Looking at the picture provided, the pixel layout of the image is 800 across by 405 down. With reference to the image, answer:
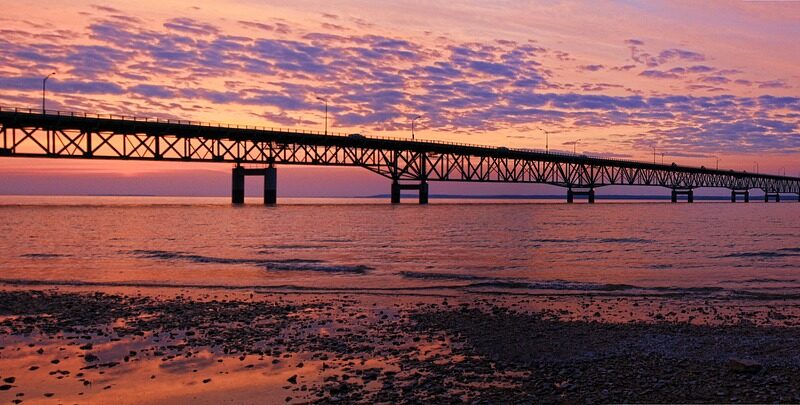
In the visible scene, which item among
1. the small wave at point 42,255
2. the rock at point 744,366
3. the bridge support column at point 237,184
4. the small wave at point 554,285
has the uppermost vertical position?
→ the bridge support column at point 237,184

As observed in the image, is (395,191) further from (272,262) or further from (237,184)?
(272,262)

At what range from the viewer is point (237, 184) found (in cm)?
13612

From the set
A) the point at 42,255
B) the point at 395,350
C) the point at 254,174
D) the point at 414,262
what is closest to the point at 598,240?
the point at 414,262

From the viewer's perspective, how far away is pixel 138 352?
438 inches

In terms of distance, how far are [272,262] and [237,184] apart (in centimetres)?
11139

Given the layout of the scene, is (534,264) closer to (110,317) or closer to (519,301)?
(519,301)

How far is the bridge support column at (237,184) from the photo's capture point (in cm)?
13157

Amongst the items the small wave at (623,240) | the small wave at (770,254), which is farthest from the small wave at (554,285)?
the small wave at (623,240)

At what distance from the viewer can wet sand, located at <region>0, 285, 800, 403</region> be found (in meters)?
8.83

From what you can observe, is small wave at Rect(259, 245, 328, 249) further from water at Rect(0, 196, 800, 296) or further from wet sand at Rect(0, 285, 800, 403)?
wet sand at Rect(0, 285, 800, 403)

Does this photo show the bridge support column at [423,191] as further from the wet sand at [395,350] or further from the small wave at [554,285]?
the wet sand at [395,350]

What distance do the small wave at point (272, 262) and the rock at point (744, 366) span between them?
54.2 ft

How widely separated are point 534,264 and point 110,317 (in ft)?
61.0

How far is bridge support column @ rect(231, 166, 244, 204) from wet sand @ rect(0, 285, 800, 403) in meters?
117
